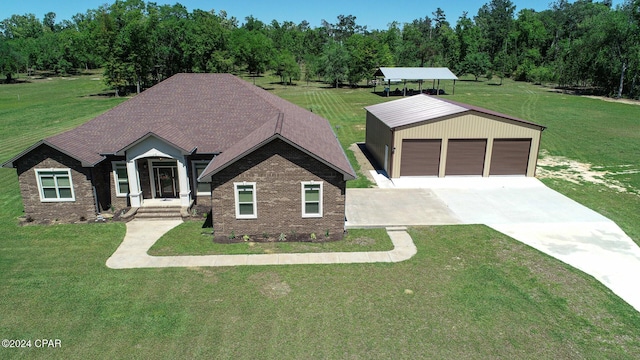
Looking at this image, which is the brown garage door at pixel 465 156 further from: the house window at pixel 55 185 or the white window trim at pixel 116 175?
the house window at pixel 55 185

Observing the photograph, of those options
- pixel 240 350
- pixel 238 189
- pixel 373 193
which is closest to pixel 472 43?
pixel 373 193

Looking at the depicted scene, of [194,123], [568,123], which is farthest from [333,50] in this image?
[194,123]

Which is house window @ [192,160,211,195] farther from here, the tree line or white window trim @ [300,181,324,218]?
the tree line

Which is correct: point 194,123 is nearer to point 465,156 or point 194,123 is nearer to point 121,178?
point 121,178

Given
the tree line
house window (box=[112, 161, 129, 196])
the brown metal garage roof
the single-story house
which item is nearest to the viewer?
the single-story house

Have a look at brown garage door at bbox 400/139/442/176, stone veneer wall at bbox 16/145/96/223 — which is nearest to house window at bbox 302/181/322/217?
brown garage door at bbox 400/139/442/176

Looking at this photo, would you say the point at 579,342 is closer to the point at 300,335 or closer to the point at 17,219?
the point at 300,335
